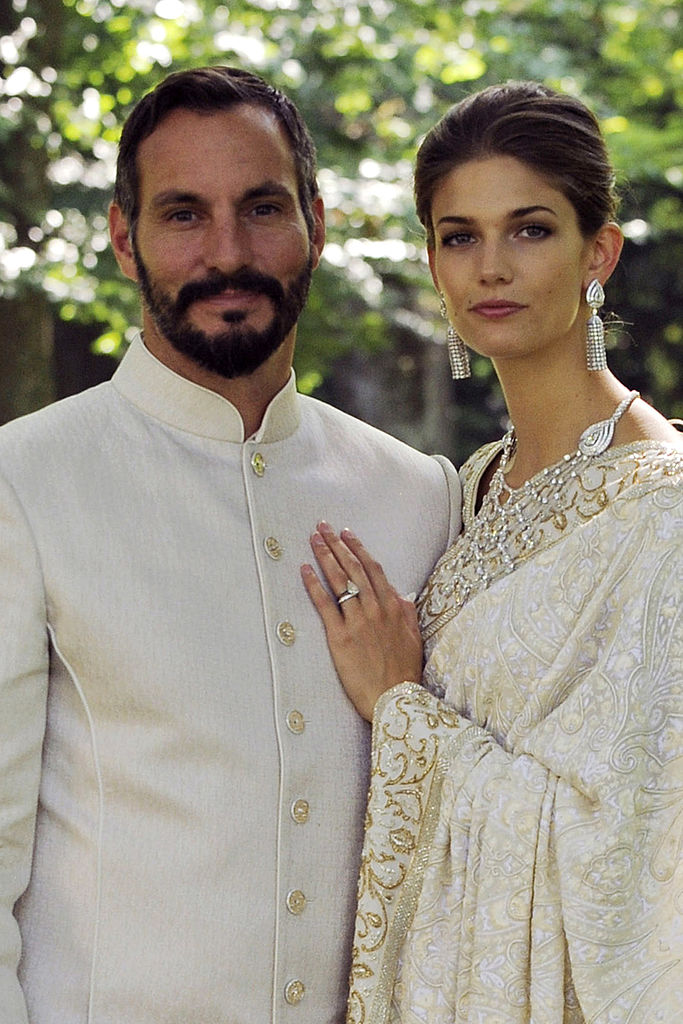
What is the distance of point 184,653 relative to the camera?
7.32 feet

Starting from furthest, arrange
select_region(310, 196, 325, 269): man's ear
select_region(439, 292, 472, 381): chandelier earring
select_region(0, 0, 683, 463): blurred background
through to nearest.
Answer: select_region(0, 0, 683, 463): blurred background, select_region(439, 292, 472, 381): chandelier earring, select_region(310, 196, 325, 269): man's ear

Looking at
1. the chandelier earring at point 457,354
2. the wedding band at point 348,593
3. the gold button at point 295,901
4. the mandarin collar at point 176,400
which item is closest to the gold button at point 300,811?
the gold button at point 295,901

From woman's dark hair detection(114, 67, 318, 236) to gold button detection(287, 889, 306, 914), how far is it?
3.61 ft

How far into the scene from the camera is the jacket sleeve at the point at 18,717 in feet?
7.00

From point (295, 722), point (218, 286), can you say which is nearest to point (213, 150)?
point (218, 286)

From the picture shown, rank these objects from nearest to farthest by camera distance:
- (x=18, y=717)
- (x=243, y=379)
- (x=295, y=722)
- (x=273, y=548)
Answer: (x=18, y=717)
(x=295, y=722)
(x=273, y=548)
(x=243, y=379)

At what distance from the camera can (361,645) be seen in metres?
2.36

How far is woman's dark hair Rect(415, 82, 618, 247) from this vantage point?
2416mm

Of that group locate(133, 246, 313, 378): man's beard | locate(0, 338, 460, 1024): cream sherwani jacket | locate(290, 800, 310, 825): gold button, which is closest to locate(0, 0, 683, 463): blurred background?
locate(133, 246, 313, 378): man's beard

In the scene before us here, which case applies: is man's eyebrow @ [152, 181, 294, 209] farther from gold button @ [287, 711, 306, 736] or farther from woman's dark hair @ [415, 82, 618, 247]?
gold button @ [287, 711, 306, 736]

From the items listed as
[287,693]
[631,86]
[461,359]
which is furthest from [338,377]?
[287,693]

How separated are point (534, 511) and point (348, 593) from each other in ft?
1.09

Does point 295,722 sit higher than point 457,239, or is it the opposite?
point 457,239

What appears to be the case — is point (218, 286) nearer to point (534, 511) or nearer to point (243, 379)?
point (243, 379)
